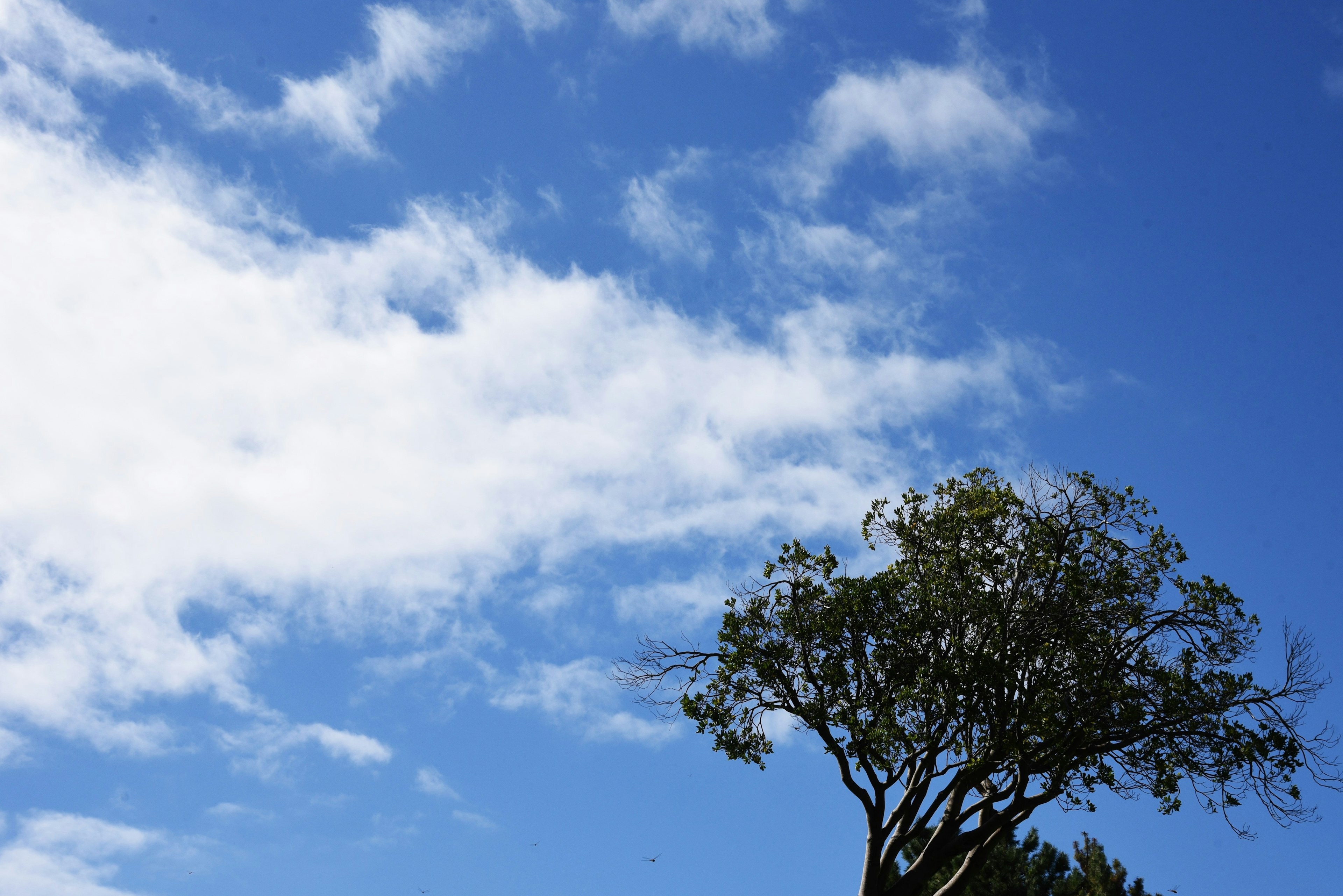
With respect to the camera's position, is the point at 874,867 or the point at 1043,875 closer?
the point at 874,867

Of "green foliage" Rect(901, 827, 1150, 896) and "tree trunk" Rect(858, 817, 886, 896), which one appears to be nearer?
"tree trunk" Rect(858, 817, 886, 896)

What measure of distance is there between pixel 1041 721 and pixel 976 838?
3.47 m

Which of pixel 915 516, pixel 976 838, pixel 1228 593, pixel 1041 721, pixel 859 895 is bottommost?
pixel 859 895

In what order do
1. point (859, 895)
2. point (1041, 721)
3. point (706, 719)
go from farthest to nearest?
1. point (706, 719)
2. point (859, 895)
3. point (1041, 721)

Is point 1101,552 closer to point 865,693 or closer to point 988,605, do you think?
point 988,605

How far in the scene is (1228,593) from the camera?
72.5ft

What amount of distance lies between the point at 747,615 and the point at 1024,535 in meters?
6.56

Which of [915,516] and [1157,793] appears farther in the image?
[915,516]

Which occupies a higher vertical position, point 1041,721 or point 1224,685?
point 1224,685

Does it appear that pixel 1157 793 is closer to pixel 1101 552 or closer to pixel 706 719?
pixel 1101 552

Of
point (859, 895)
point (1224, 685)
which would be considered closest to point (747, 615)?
point (859, 895)

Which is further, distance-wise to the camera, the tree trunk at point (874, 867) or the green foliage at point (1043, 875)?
the green foliage at point (1043, 875)

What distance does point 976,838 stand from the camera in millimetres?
22141

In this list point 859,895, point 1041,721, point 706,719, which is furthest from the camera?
point 706,719
